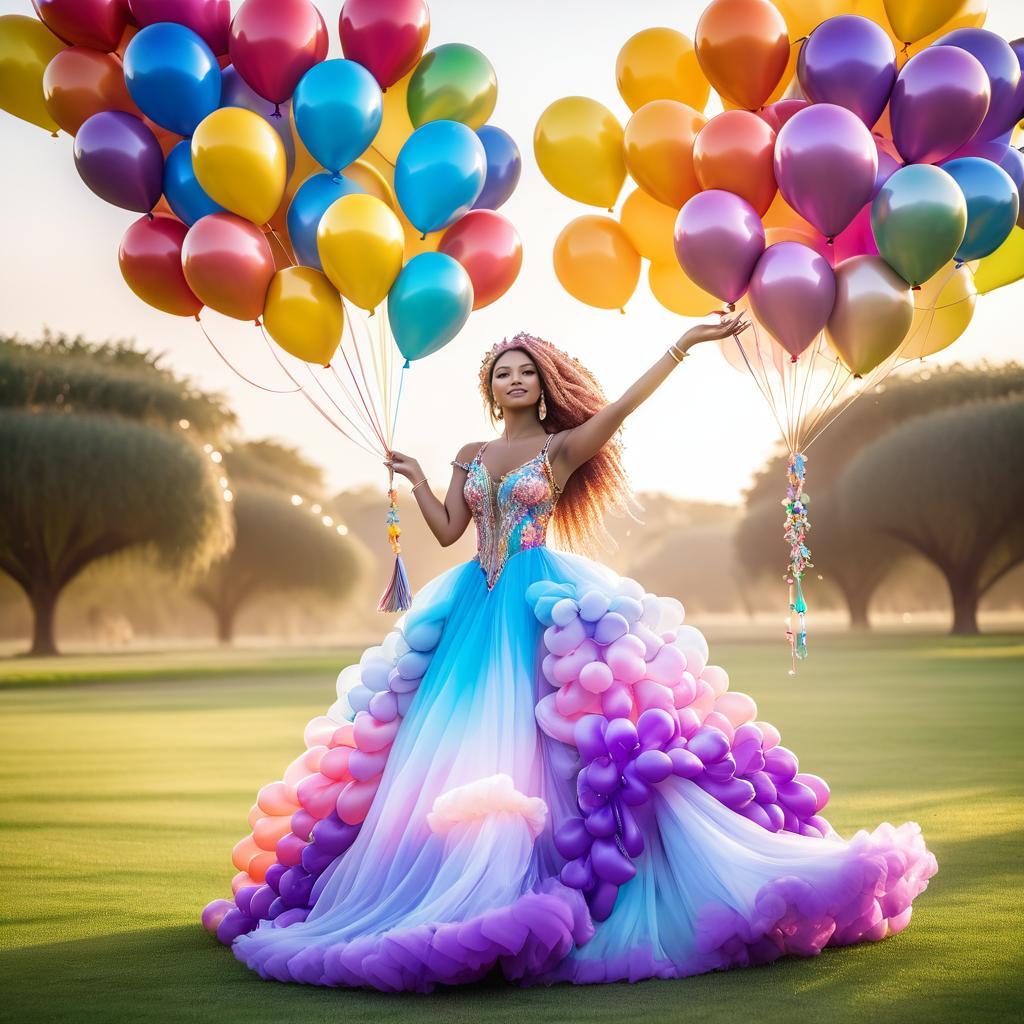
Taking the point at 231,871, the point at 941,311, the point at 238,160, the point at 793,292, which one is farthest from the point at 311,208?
the point at 231,871

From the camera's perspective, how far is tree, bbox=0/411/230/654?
A: 23938mm

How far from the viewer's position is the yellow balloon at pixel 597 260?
5082 mm

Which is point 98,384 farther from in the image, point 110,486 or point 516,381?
point 516,381

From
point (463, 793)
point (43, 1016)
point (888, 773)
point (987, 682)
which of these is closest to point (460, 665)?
point (463, 793)

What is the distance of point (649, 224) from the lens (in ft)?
16.5

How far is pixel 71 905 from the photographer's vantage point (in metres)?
4.86

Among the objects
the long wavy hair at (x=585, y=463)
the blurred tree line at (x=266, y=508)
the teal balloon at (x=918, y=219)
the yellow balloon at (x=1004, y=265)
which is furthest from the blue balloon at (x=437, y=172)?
the blurred tree line at (x=266, y=508)

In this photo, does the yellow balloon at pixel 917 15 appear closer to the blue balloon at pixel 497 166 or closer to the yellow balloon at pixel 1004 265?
the yellow balloon at pixel 1004 265

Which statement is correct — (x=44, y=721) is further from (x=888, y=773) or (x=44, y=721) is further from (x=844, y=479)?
(x=844, y=479)

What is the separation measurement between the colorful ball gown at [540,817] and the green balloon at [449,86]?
1587 millimetres

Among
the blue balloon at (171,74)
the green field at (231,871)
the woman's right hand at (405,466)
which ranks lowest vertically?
the green field at (231,871)

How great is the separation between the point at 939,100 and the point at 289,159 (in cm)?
249

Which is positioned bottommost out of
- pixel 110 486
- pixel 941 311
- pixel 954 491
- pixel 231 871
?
pixel 231 871

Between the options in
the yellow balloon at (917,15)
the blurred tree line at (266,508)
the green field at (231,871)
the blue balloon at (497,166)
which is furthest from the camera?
the blurred tree line at (266,508)
